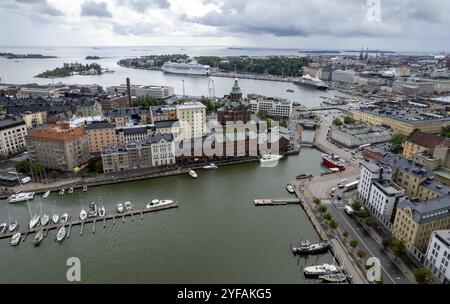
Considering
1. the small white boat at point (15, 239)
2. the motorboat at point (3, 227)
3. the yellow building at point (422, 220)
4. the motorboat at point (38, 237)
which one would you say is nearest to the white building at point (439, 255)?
the yellow building at point (422, 220)

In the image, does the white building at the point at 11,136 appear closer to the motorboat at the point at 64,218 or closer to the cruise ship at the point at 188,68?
the motorboat at the point at 64,218

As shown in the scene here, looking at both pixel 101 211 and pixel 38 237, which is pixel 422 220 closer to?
pixel 101 211

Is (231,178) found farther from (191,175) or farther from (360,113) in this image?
(360,113)

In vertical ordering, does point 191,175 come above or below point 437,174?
below

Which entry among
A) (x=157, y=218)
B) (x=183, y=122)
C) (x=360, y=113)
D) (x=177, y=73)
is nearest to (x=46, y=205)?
(x=157, y=218)

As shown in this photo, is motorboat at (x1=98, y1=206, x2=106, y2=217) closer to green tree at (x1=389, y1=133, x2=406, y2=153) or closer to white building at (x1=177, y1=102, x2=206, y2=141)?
white building at (x1=177, y1=102, x2=206, y2=141)

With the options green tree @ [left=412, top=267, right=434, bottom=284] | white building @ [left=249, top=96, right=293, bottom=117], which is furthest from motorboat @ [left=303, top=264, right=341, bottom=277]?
white building @ [left=249, top=96, right=293, bottom=117]
